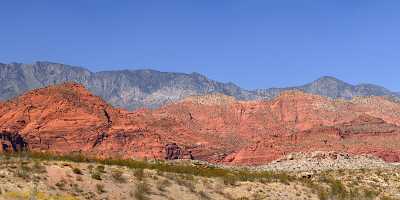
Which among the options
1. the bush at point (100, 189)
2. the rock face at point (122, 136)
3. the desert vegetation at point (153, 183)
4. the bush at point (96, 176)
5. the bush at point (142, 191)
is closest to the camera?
the desert vegetation at point (153, 183)

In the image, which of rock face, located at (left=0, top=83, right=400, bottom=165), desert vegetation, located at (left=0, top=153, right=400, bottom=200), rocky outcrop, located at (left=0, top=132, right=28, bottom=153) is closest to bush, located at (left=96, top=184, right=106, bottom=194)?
desert vegetation, located at (left=0, top=153, right=400, bottom=200)

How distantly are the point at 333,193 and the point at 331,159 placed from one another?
29816 mm

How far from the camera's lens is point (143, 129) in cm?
12488

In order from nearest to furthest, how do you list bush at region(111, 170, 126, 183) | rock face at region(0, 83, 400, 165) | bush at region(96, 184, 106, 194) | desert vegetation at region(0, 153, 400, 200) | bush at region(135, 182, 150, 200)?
desert vegetation at region(0, 153, 400, 200)
bush at region(96, 184, 106, 194)
bush at region(135, 182, 150, 200)
bush at region(111, 170, 126, 183)
rock face at region(0, 83, 400, 165)

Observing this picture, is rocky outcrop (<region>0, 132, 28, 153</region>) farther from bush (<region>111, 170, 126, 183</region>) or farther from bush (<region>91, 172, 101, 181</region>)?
bush (<region>91, 172, 101, 181</region>)

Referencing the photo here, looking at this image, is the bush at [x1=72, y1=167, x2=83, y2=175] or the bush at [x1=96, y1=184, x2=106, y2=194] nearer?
the bush at [x1=96, y1=184, x2=106, y2=194]

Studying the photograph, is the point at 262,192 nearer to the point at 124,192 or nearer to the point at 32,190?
the point at 124,192

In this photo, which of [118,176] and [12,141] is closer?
[118,176]

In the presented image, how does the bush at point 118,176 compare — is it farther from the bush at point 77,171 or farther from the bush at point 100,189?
the bush at point 100,189

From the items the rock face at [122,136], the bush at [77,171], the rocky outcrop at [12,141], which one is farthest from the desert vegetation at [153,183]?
the rocky outcrop at [12,141]

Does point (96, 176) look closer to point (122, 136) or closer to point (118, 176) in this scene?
point (118, 176)

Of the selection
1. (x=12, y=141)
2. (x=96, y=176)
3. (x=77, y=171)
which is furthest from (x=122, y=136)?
(x=77, y=171)

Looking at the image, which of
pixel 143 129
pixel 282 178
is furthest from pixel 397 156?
pixel 282 178

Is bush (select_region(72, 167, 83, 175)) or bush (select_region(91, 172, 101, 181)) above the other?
bush (select_region(72, 167, 83, 175))
